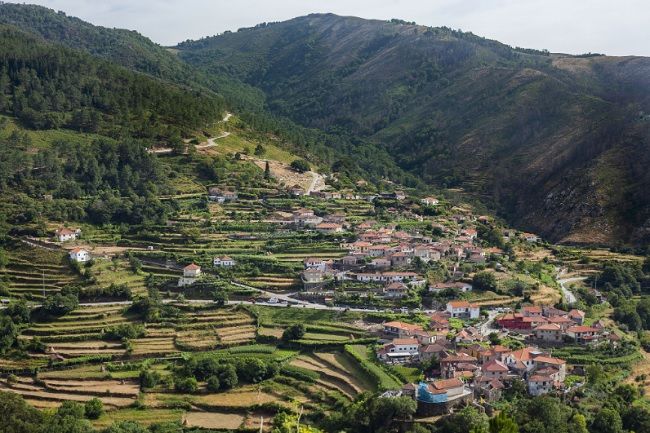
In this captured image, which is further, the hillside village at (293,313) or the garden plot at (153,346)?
the garden plot at (153,346)

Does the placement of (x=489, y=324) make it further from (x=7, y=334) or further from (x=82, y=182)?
(x=82, y=182)

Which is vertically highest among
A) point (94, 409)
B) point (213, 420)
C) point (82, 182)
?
point (82, 182)

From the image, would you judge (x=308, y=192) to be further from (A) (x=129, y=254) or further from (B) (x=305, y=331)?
(B) (x=305, y=331)

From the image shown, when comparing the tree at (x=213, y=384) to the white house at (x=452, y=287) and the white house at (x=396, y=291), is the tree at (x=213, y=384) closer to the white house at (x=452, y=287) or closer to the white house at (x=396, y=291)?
the white house at (x=396, y=291)

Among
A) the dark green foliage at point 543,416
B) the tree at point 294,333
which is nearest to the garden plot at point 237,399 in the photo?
the tree at point 294,333

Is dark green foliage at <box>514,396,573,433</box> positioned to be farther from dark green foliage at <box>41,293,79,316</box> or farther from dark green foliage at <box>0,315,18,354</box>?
dark green foliage at <box>0,315,18,354</box>

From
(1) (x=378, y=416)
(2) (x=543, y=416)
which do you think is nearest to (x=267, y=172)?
(1) (x=378, y=416)

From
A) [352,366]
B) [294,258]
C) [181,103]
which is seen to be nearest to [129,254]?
[294,258]
